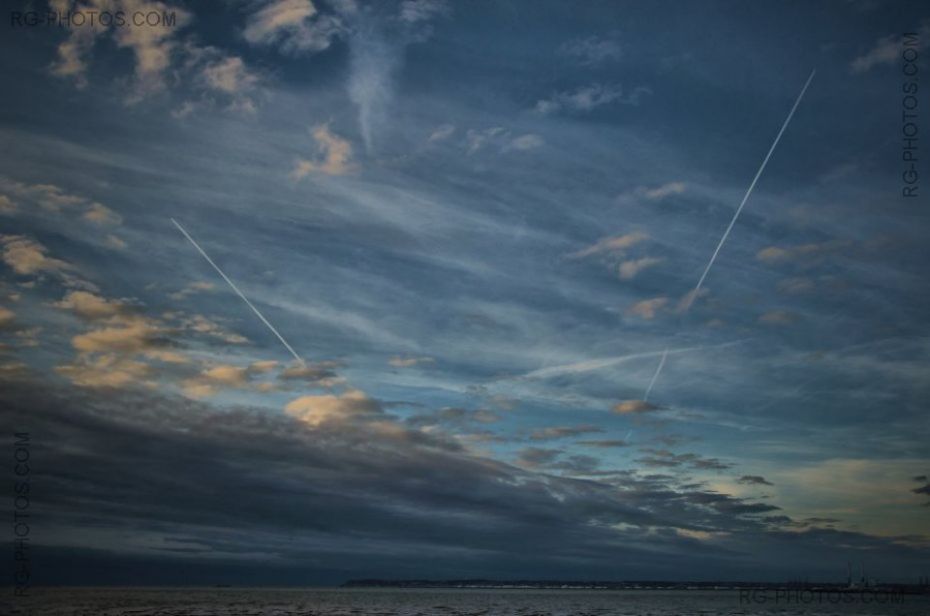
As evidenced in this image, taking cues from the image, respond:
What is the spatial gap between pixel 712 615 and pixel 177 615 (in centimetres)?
11192

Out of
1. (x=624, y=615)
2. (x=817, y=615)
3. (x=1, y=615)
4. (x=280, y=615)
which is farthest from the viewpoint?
(x=817, y=615)

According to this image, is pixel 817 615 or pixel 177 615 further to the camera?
pixel 817 615

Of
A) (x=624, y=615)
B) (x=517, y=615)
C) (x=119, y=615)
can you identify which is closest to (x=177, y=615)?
(x=119, y=615)

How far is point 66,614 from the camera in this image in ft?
471

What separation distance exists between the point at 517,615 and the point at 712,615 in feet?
154

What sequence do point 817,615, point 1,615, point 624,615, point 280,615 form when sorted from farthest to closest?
point 817,615
point 624,615
point 280,615
point 1,615

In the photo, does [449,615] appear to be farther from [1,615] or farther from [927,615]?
[927,615]

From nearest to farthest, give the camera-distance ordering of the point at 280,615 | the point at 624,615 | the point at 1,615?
the point at 1,615 → the point at 280,615 → the point at 624,615

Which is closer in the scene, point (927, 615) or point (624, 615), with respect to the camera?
point (624, 615)

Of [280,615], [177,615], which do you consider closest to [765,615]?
[280,615]

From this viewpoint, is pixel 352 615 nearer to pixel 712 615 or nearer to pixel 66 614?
pixel 66 614

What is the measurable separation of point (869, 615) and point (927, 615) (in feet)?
64.0

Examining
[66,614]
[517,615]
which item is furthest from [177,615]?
[517,615]

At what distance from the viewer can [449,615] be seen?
504 feet
